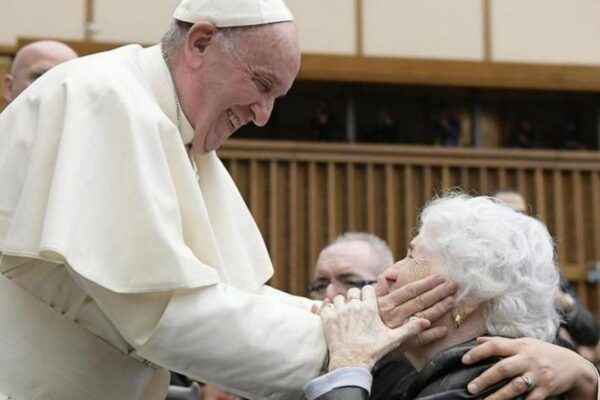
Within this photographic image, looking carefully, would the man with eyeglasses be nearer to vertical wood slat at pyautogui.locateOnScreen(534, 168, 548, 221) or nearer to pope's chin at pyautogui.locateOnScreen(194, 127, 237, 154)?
pope's chin at pyautogui.locateOnScreen(194, 127, 237, 154)

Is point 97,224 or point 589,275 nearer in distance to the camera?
point 97,224

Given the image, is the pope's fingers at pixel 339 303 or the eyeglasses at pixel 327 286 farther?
the eyeglasses at pixel 327 286

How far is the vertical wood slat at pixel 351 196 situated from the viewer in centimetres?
763

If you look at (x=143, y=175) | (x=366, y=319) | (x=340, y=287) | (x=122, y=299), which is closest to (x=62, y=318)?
(x=122, y=299)

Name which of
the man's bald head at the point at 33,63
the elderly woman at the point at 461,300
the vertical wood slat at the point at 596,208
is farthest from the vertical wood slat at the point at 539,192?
the elderly woman at the point at 461,300

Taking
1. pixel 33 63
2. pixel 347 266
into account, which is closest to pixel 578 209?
pixel 347 266

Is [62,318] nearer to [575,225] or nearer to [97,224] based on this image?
[97,224]

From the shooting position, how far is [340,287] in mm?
3771

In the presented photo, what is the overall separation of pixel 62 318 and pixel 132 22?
516cm

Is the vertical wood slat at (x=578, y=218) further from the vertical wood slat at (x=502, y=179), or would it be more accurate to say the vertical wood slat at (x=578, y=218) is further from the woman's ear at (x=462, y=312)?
the woman's ear at (x=462, y=312)

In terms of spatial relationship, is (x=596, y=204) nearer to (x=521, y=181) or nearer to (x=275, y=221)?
(x=521, y=181)

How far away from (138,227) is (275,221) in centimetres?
523

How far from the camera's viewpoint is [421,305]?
2504 millimetres

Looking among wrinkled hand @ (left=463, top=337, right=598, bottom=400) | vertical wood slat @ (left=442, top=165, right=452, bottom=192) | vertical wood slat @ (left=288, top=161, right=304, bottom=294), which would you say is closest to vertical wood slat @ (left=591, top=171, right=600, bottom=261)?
vertical wood slat @ (left=442, top=165, right=452, bottom=192)
